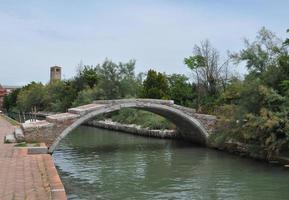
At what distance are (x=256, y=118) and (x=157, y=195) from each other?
29.3 feet

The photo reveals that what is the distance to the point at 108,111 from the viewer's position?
1180 inches

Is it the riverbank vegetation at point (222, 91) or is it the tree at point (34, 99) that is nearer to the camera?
the riverbank vegetation at point (222, 91)

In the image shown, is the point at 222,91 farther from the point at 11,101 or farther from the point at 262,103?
the point at 11,101

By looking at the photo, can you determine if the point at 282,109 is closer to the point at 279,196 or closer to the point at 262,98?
the point at 262,98

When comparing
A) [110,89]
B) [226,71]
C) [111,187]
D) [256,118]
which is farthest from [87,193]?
[110,89]

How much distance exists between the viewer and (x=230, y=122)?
2722 cm

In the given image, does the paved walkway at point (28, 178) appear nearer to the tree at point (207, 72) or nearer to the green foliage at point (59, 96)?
the tree at point (207, 72)

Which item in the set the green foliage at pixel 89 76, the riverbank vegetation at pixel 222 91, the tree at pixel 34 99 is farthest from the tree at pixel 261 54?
the tree at pixel 34 99

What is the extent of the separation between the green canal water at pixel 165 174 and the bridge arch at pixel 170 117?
4.29 feet

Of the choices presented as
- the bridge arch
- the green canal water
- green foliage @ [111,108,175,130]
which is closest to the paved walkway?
the green canal water

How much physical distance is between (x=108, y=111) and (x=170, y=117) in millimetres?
6131

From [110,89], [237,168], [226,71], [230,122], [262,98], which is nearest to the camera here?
[237,168]

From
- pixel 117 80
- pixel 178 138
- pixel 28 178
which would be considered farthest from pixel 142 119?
pixel 28 178

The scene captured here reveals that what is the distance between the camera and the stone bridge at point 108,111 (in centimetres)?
2614
